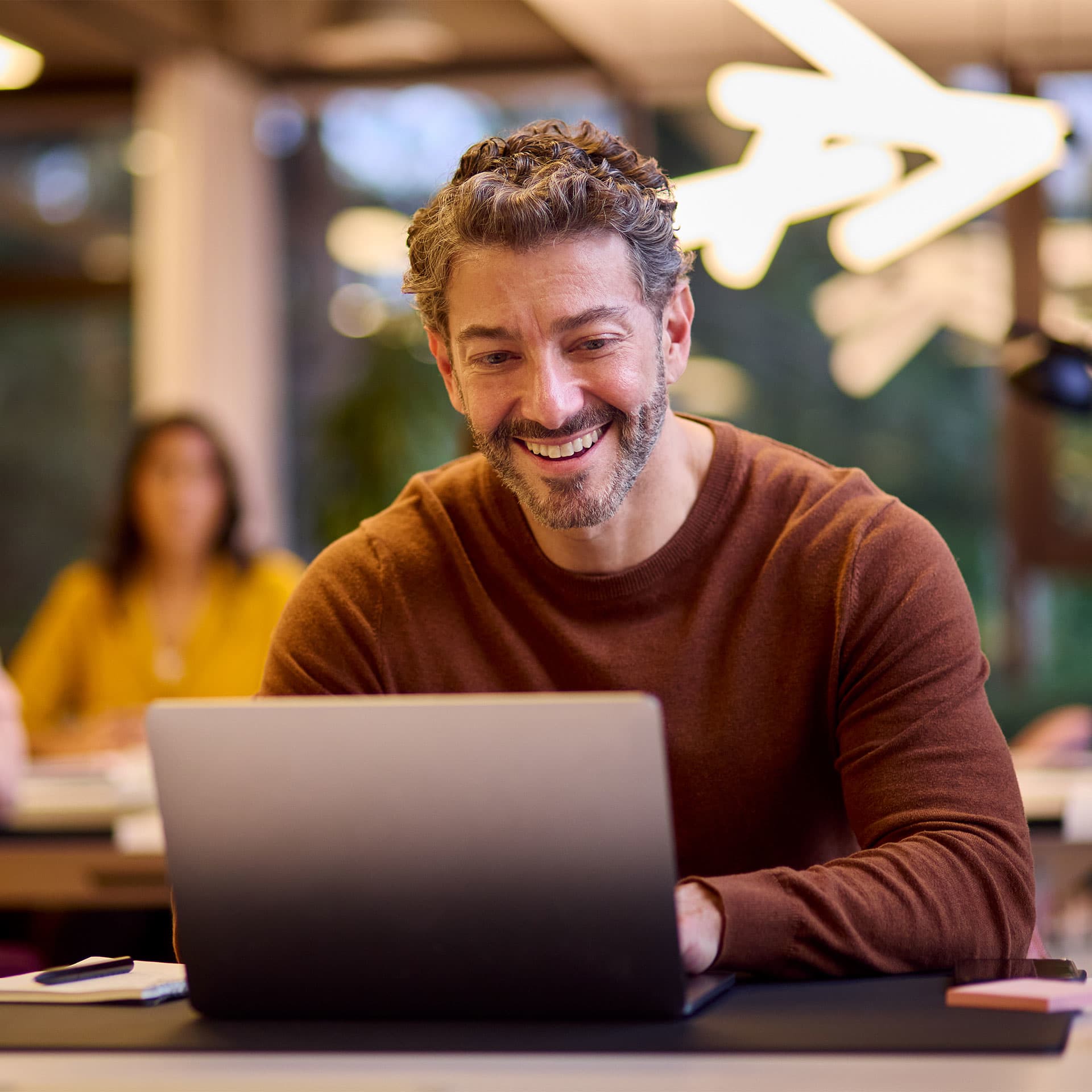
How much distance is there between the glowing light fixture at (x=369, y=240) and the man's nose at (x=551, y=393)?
4.48 meters

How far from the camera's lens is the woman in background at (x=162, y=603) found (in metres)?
3.86

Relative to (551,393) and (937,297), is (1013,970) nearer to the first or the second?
(551,393)

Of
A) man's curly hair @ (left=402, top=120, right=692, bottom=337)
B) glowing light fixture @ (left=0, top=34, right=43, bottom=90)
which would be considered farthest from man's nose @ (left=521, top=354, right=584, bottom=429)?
glowing light fixture @ (left=0, top=34, right=43, bottom=90)

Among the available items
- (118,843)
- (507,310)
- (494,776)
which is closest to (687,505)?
(507,310)

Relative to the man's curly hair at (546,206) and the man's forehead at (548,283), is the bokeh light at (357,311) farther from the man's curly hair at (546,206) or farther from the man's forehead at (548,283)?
the man's forehead at (548,283)

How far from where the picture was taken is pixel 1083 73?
5375 millimetres

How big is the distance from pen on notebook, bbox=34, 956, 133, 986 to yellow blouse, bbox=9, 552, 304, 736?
2.48m

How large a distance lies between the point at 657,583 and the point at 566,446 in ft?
0.59

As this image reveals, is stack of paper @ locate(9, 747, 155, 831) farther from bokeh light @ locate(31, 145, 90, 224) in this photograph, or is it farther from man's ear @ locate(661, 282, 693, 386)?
bokeh light @ locate(31, 145, 90, 224)

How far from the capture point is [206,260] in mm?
5699

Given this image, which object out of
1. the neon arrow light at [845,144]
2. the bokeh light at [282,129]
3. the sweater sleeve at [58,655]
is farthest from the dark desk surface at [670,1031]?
the bokeh light at [282,129]

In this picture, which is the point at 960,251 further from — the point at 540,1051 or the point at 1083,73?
the point at 540,1051

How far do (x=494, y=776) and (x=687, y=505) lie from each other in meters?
0.64

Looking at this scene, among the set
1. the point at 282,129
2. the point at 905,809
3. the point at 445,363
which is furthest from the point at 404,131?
the point at 905,809
